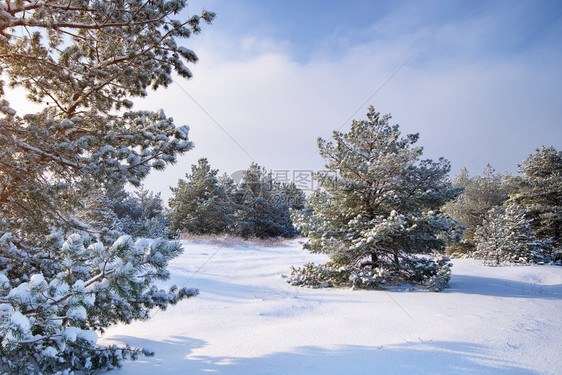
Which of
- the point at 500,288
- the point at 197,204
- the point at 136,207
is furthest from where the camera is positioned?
the point at 136,207

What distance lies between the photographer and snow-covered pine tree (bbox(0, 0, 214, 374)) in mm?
1930

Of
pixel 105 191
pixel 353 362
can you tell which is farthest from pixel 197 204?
pixel 353 362

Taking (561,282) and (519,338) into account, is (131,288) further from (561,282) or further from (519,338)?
(561,282)

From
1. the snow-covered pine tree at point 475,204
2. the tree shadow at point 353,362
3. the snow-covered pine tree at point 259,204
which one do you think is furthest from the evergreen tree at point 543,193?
the snow-covered pine tree at point 259,204

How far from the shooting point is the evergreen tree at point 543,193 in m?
15.0

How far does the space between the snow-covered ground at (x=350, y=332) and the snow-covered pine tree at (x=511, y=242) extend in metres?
5.97

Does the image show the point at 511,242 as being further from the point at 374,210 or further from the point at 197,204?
the point at 197,204

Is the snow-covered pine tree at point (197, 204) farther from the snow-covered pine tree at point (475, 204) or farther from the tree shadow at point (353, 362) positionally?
the tree shadow at point (353, 362)

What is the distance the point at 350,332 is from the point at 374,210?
4829 millimetres

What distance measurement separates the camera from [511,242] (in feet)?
41.9

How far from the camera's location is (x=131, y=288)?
6.23 feet

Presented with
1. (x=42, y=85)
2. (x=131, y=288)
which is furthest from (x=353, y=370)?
(x=42, y=85)

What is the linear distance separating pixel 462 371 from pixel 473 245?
16.6 m

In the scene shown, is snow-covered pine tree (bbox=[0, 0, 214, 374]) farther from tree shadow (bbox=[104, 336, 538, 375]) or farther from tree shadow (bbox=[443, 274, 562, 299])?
tree shadow (bbox=[443, 274, 562, 299])
